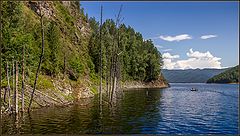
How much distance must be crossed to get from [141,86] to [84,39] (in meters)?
40.2

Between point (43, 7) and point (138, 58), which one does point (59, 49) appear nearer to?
point (43, 7)

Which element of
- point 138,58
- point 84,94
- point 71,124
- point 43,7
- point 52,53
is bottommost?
point 71,124

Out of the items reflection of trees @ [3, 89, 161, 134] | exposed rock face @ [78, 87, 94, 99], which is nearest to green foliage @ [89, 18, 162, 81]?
exposed rock face @ [78, 87, 94, 99]

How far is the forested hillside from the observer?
47906 mm

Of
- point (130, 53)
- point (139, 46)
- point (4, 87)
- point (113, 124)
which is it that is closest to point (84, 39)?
point (130, 53)

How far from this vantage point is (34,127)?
29391mm

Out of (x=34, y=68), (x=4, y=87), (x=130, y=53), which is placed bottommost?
(x=4, y=87)

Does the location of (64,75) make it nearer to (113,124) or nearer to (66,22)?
(66,22)

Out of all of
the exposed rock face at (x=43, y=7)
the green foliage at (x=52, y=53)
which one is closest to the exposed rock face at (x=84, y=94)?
the green foliage at (x=52, y=53)

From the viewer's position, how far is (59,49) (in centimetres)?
7075

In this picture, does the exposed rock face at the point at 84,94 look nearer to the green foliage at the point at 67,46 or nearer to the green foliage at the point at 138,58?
the green foliage at the point at 67,46

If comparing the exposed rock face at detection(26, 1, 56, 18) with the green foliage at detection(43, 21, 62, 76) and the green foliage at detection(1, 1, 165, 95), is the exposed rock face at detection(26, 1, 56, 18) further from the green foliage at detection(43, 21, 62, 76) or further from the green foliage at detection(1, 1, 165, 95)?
the green foliage at detection(43, 21, 62, 76)

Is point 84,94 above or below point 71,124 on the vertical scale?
above

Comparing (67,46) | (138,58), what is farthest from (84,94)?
(138,58)
